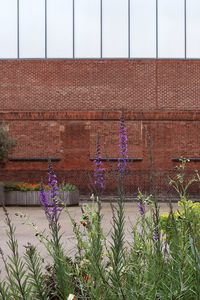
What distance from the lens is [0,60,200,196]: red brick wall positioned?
30.5 m

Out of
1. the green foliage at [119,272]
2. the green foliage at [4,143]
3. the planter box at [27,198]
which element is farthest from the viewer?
the green foliage at [4,143]

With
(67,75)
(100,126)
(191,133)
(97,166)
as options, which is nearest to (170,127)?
(191,133)

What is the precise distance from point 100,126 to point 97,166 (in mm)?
26762

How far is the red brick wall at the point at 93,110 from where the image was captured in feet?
99.9

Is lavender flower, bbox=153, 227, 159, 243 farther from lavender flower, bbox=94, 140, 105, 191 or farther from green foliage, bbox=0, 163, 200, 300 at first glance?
lavender flower, bbox=94, 140, 105, 191

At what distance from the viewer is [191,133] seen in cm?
3064

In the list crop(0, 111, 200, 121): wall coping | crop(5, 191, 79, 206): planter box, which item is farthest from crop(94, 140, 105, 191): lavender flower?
crop(0, 111, 200, 121): wall coping

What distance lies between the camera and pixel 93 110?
30609mm

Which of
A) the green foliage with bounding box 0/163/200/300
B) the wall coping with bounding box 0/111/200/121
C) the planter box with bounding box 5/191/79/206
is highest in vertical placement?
the wall coping with bounding box 0/111/200/121

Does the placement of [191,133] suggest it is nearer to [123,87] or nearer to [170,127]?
[170,127]

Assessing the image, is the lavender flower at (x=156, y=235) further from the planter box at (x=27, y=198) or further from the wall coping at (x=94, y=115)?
the wall coping at (x=94, y=115)

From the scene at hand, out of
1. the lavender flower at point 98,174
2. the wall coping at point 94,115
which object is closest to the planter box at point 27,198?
the wall coping at point 94,115

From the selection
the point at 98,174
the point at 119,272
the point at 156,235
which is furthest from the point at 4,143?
the point at 119,272

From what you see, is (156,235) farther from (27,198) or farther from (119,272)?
(27,198)
